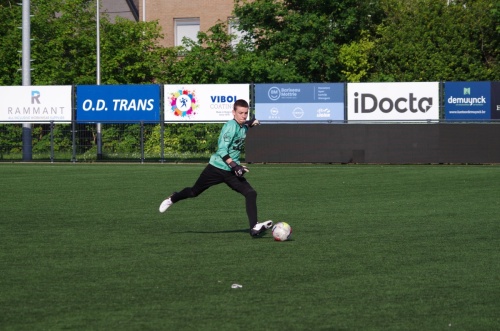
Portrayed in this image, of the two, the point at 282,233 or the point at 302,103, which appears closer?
the point at 282,233

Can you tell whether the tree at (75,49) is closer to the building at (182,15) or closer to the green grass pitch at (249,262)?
the building at (182,15)

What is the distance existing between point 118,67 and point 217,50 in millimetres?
4704

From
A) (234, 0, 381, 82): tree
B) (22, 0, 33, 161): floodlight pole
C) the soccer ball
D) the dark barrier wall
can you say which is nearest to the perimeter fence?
(22, 0, 33, 161): floodlight pole

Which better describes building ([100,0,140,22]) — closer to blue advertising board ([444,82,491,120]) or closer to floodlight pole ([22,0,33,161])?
floodlight pole ([22,0,33,161])

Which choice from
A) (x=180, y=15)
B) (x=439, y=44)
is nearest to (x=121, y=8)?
(x=180, y=15)

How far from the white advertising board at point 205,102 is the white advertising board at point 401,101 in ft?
14.6

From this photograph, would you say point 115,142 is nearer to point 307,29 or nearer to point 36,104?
point 36,104

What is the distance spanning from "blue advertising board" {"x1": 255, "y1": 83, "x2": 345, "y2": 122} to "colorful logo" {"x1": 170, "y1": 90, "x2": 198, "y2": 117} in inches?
94.0

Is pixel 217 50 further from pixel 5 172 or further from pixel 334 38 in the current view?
pixel 5 172

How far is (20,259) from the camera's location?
1133 cm

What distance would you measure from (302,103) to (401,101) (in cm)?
349

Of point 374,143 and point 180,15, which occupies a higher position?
point 180,15

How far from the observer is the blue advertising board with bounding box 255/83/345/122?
125 feet

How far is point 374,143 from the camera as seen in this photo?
3591cm
